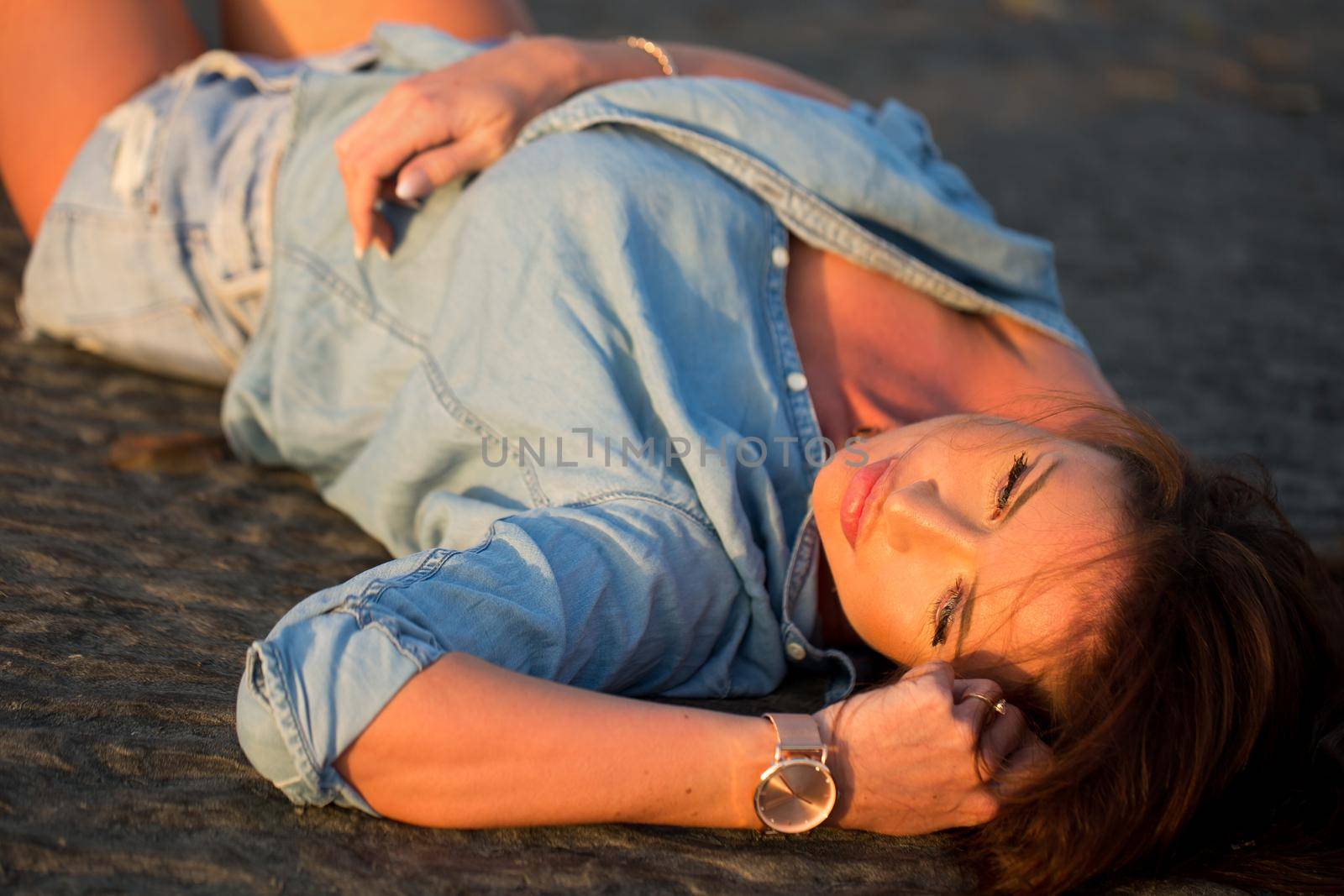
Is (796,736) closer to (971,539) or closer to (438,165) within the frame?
(971,539)

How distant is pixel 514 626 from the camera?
1.78 meters

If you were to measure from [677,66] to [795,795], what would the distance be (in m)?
1.81

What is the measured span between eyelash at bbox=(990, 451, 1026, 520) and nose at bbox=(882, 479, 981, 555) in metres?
0.04


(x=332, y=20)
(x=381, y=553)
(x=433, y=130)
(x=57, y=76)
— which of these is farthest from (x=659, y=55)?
(x=57, y=76)

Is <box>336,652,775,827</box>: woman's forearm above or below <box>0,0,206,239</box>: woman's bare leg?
below

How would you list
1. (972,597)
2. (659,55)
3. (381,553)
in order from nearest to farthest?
(972,597) → (381,553) → (659,55)

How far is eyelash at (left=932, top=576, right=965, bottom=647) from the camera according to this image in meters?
1.97

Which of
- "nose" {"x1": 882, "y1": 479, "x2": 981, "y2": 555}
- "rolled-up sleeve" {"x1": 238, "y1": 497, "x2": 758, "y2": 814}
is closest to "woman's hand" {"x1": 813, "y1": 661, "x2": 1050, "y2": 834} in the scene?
"nose" {"x1": 882, "y1": 479, "x2": 981, "y2": 555}

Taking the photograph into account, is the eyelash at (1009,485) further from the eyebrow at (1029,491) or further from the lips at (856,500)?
the lips at (856,500)

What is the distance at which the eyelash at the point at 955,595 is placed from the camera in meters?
1.97

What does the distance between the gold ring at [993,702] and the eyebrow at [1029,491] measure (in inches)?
11.4

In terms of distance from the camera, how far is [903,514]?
1.98 metres

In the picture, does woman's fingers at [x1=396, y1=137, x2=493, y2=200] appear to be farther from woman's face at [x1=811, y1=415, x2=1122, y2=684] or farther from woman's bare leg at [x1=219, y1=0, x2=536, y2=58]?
woman's face at [x1=811, y1=415, x2=1122, y2=684]

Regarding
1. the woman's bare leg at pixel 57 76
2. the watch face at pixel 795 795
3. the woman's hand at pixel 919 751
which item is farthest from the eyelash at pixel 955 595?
the woman's bare leg at pixel 57 76
